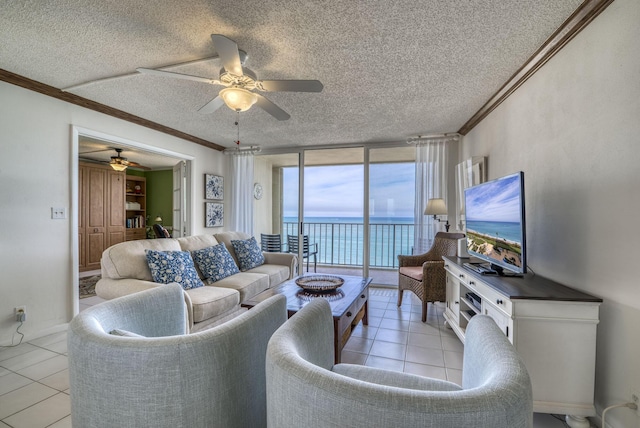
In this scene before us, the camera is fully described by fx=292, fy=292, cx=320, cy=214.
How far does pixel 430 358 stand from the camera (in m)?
2.37

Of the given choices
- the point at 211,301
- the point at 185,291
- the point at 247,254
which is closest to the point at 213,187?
the point at 247,254

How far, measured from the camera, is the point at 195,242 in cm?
340

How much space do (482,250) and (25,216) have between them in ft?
13.2

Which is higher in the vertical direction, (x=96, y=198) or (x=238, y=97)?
(x=238, y=97)

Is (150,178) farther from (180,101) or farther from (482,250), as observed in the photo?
(482,250)

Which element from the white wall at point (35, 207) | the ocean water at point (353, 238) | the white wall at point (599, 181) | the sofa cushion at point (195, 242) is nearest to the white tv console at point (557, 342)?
the white wall at point (599, 181)

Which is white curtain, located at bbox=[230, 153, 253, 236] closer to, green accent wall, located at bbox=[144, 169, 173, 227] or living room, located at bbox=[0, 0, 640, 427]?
living room, located at bbox=[0, 0, 640, 427]

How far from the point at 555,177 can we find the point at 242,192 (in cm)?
441

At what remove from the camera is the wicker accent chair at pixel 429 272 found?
3.10 m

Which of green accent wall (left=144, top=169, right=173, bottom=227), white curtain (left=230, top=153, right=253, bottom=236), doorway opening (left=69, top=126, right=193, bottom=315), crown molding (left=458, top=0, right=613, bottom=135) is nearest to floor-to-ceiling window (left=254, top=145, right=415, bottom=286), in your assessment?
white curtain (left=230, top=153, right=253, bottom=236)

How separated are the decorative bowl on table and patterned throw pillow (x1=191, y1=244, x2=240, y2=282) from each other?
956mm

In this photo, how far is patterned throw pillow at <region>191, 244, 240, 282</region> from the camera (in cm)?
318

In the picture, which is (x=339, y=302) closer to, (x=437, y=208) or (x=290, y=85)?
(x=290, y=85)

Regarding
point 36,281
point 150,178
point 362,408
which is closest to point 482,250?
point 362,408
